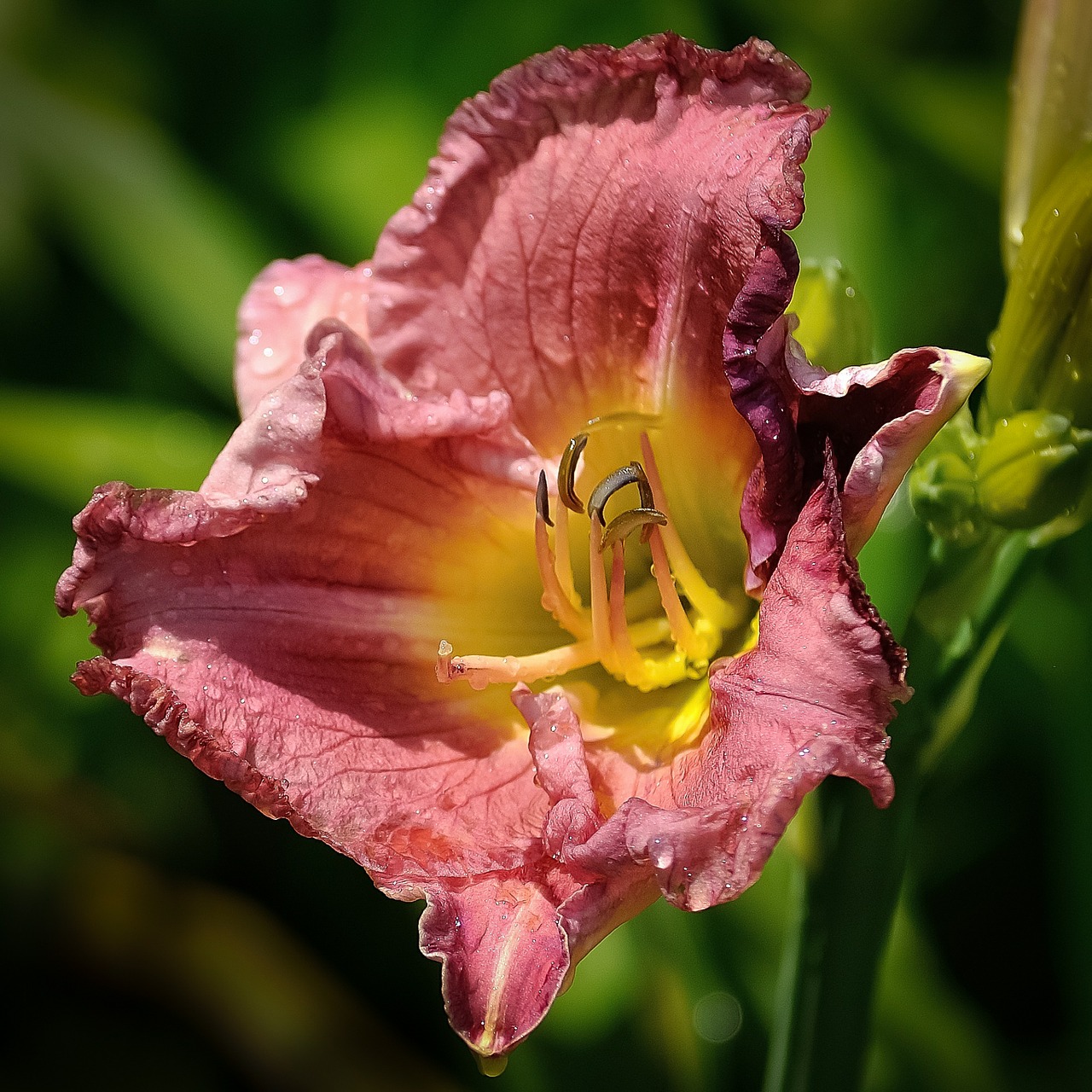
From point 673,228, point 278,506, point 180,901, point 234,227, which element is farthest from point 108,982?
point 673,228

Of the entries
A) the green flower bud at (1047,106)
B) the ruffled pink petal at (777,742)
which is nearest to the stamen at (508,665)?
the ruffled pink petal at (777,742)

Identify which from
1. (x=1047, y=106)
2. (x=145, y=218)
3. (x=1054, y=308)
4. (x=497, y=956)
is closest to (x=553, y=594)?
(x=497, y=956)

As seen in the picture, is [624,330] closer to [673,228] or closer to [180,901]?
[673,228]

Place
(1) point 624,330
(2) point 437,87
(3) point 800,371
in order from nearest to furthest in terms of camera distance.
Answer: (3) point 800,371 < (1) point 624,330 < (2) point 437,87

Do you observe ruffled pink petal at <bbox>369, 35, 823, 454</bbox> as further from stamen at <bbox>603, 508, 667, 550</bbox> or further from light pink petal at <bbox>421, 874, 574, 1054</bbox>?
light pink petal at <bbox>421, 874, 574, 1054</bbox>

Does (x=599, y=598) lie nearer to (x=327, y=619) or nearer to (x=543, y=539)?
(x=543, y=539)
